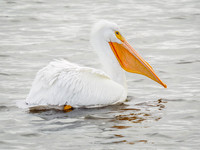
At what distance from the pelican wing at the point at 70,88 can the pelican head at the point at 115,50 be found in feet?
2.32

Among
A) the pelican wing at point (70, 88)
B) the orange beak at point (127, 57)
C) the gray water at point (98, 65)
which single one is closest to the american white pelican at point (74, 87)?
the pelican wing at point (70, 88)

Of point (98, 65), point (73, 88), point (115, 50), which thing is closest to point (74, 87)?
point (73, 88)

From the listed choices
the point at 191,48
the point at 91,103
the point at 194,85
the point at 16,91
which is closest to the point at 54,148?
the point at 91,103

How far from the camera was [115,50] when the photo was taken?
7.58m

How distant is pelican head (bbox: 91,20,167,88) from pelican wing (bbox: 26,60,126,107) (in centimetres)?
71

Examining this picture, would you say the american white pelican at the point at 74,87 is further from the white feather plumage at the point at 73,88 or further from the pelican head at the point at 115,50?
the pelican head at the point at 115,50

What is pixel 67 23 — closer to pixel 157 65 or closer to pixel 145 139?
pixel 157 65

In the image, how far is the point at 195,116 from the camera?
646cm

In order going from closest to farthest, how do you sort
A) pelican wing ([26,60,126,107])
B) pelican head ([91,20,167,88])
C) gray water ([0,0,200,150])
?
1. gray water ([0,0,200,150])
2. pelican wing ([26,60,126,107])
3. pelican head ([91,20,167,88])

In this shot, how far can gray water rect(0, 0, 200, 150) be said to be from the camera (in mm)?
5676

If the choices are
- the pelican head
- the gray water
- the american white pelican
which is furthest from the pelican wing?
the pelican head

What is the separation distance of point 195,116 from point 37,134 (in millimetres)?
2067

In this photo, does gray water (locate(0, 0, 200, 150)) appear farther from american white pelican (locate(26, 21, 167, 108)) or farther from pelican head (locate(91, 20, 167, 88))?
pelican head (locate(91, 20, 167, 88))

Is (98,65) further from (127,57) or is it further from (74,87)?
(74,87)
